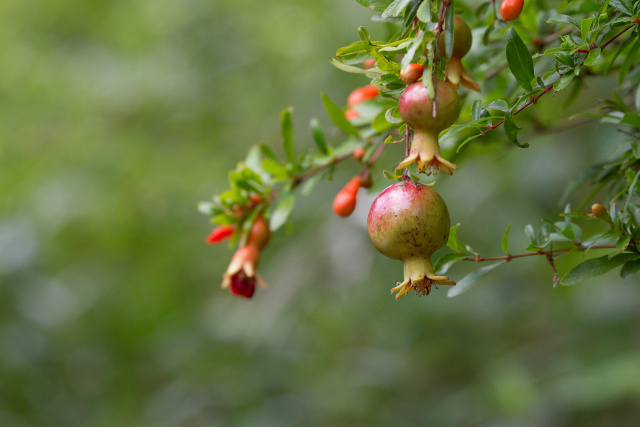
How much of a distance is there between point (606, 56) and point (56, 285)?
192cm

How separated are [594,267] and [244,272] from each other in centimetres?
45

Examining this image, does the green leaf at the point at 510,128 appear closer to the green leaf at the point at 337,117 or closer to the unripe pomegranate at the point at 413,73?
the unripe pomegranate at the point at 413,73

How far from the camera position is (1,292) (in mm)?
2104

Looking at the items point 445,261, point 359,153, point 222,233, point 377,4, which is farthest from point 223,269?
point 377,4

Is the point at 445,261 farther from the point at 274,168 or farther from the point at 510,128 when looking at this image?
the point at 274,168

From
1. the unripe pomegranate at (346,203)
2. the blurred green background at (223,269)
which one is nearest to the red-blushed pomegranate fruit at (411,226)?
the unripe pomegranate at (346,203)

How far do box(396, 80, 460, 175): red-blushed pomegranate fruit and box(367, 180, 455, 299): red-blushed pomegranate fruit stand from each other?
27 millimetres

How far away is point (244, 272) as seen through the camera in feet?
2.87

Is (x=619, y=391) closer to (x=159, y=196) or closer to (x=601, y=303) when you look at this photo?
(x=601, y=303)

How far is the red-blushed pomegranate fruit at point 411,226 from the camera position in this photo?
→ 1.77 ft

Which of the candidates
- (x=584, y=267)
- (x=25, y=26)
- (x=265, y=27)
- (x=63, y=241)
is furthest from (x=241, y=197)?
(x=25, y=26)

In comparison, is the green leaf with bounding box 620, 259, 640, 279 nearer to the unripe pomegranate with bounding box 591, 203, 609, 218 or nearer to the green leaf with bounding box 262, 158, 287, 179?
the unripe pomegranate with bounding box 591, 203, 609, 218

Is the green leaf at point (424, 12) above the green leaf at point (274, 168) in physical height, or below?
above

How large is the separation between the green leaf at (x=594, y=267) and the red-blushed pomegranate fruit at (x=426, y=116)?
0.60 feet
